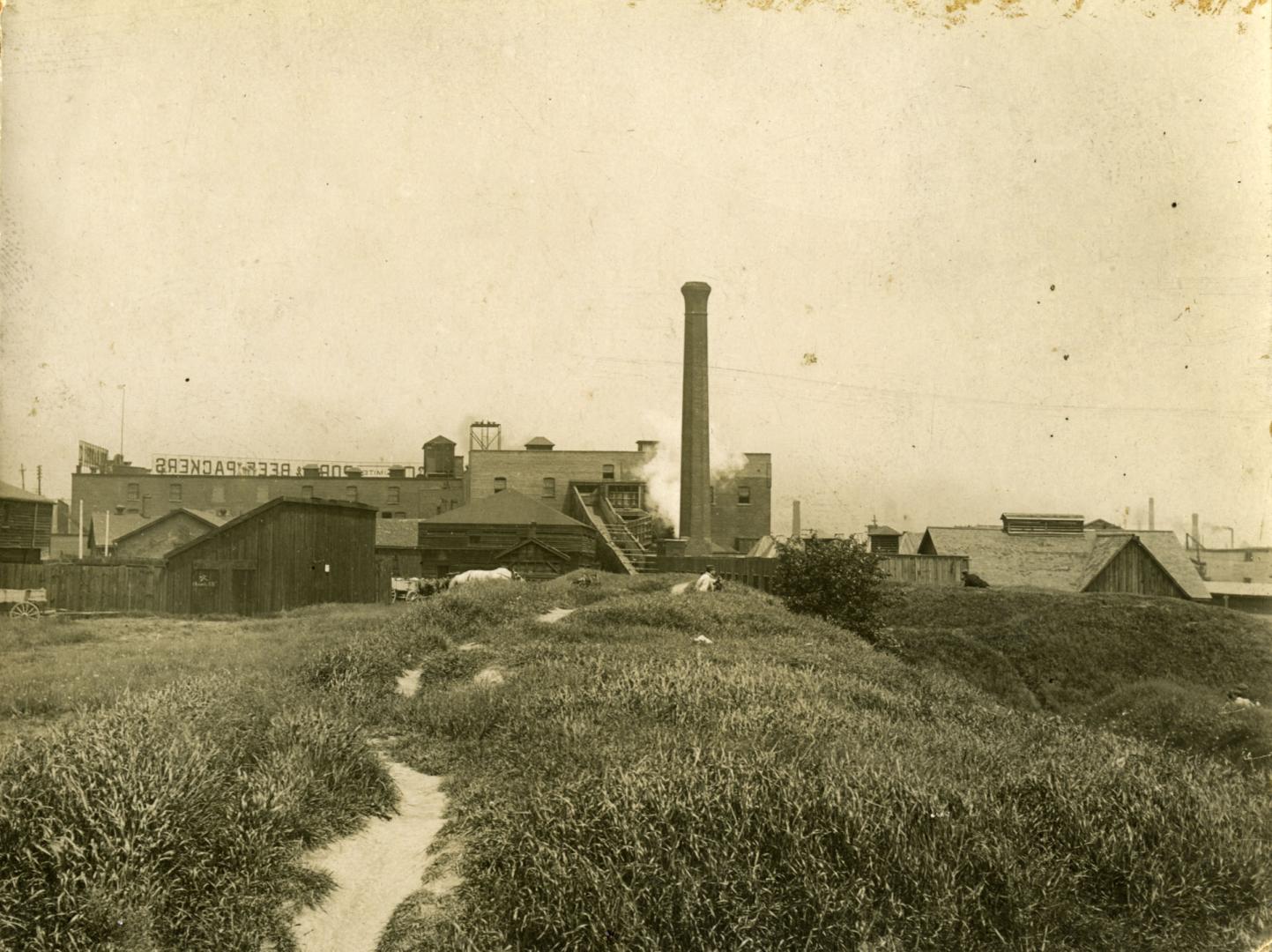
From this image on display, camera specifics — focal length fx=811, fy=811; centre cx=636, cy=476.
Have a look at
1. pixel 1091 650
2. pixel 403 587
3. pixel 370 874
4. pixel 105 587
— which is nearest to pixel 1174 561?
pixel 1091 650

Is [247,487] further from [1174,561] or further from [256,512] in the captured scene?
[1174,561]

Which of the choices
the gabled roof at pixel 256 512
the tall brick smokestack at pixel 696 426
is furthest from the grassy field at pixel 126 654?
the tall brick smokestack at pixel 696 426

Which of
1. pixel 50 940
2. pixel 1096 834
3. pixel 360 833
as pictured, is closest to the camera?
pixel 50 940

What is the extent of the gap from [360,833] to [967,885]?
12.3 ft

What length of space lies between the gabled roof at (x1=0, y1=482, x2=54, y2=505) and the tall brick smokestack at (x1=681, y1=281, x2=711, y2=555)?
28169mm

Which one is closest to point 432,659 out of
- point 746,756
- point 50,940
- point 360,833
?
point 360,833

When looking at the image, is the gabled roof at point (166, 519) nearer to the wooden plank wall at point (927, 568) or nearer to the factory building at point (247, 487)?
the factory building at point (247, 487)

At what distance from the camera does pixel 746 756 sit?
18.0ft

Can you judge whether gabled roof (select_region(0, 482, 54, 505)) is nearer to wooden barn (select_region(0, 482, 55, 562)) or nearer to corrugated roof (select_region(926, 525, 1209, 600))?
wooden barn (select_region(0, 482, 55, 562))

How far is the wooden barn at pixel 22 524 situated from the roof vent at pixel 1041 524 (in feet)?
141

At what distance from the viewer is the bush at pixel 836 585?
2083 centimetres

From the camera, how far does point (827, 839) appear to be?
454 cm

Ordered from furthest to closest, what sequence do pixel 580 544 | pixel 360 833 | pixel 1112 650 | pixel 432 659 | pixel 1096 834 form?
1. pixel 580 544
2. pixel 1112 650
3. pixel 432 659
4. pixel 360 833
5. pixel 1096 834

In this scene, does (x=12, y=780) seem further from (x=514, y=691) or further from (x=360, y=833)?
(x=514, y=691)
